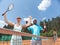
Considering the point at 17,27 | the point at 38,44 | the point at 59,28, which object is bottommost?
the point at 38,44

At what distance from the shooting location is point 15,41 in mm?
2807

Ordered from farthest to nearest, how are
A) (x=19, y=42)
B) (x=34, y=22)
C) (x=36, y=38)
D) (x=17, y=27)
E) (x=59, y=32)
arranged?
(x=59, y=32), (x=34, y=22), (x=36, y=38), (x=17, y=27), (x=19, y=42)

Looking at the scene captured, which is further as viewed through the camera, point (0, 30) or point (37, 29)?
point (37, 29)

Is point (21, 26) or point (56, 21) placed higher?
point (56, 21)

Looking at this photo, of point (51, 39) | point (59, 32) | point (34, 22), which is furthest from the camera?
point (59, 32)

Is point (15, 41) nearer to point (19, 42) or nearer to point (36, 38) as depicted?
point (19, 42)

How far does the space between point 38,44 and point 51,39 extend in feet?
3.36

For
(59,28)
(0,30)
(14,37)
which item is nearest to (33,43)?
(14,37)

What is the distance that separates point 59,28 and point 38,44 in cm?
1606

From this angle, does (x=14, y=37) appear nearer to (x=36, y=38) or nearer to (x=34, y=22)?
(x=36, y=38)

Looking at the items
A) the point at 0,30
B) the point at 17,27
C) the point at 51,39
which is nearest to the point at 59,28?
the point at 51,39

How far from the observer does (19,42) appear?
108 inches

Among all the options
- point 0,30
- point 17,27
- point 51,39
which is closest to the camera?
point 0,30

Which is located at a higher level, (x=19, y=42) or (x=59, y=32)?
(x=59, y=32)
